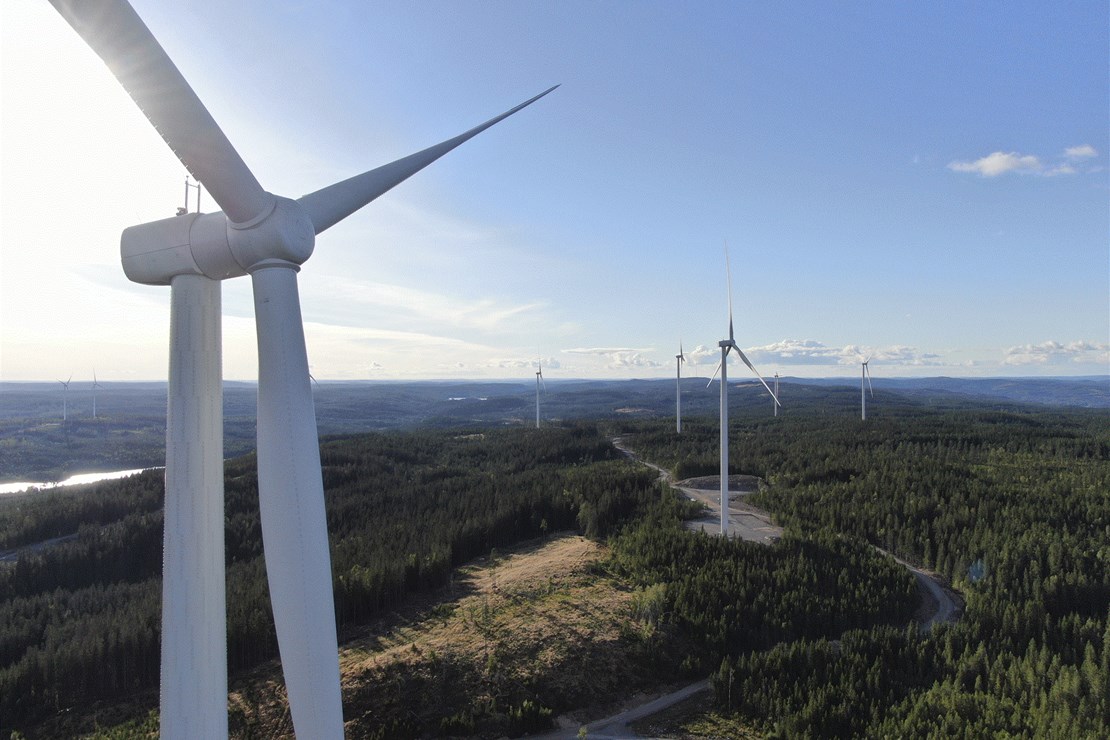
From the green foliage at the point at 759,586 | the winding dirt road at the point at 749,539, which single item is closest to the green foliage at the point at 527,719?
the winding dirt road at the point at 749,539

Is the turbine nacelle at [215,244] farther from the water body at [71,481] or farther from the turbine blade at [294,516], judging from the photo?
the water body at [71,481]

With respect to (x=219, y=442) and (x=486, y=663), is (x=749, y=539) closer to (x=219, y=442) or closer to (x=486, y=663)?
(x=486, y=663)

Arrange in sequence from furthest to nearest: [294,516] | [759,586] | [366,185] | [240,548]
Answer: [240,548], [759,586], [366,185], [294,516]

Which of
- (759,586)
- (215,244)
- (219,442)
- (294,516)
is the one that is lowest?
(759,586)

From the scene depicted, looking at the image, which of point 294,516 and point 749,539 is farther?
point 749,539

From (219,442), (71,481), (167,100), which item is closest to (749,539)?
(219,442)

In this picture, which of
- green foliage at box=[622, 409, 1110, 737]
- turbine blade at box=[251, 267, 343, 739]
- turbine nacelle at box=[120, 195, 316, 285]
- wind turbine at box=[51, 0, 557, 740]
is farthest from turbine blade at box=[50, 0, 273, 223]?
green foliage at box=[622, 409, 1110, 737]

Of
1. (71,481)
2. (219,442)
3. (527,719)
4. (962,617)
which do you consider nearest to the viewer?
(219,442)
